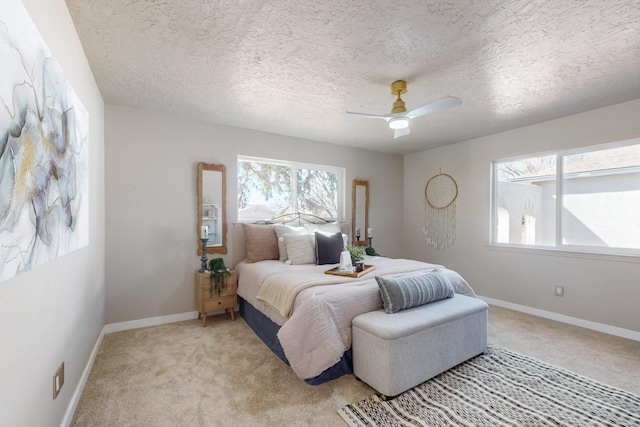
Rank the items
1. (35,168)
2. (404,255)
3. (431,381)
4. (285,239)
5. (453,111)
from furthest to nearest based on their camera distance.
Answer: (404,255) < (285,239) < (453,111) < (431,381) < (35,168)

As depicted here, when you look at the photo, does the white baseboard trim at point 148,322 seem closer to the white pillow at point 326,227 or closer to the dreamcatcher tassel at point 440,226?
the white pillow at point 326,227

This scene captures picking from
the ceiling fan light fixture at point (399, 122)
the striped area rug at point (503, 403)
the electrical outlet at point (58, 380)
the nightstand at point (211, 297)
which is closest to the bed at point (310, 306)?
the nightstand at point (211, 297)

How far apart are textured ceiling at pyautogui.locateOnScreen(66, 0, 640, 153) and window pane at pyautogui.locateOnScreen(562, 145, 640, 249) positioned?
1.98 feet

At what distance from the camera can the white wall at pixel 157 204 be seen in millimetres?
3152

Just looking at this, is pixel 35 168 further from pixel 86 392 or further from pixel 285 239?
pixel 285 239

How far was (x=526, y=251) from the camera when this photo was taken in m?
3.82

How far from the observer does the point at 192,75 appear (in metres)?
2.48

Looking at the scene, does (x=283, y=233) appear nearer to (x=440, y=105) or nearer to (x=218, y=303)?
(x=218, y=303)

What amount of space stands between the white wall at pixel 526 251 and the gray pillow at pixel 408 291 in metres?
2.06

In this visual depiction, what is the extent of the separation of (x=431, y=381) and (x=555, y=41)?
2526 millimetres

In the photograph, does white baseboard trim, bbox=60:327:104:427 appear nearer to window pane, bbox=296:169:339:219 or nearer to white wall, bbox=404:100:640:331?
window pane, bbox=296:169:339:219

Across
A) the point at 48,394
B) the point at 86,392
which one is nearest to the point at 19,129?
the point at 48,394

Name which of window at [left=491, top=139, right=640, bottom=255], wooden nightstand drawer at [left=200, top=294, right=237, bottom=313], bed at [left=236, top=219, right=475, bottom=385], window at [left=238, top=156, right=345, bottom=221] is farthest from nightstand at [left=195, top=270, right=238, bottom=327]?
window at [left=491, top=139, right=640, bottom=255]

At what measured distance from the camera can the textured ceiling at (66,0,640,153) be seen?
1.71 metres
